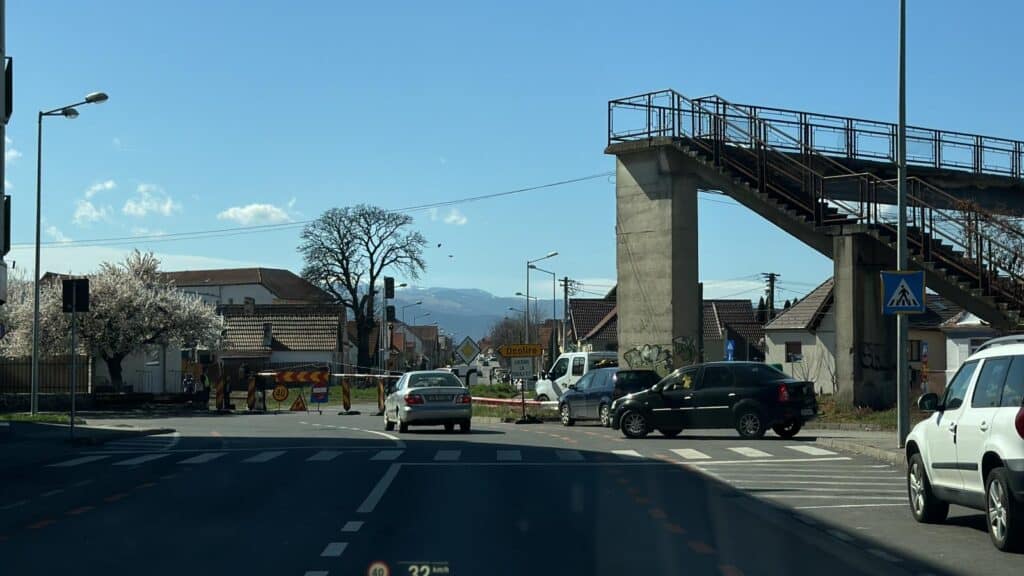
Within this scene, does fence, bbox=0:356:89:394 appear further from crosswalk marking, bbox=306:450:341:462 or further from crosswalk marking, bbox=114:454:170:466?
crosswalk marking, bbox=306:450:341:462

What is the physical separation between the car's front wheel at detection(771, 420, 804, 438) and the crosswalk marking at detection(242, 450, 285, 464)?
35.1 ft

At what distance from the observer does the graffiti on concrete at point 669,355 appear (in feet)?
134

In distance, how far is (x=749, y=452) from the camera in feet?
75.3

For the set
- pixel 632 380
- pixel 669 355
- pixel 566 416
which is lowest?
pixel 566 416

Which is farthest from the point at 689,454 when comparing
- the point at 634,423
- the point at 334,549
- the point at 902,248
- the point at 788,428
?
the point at 334,549

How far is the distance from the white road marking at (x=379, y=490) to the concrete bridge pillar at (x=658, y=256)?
22057mm

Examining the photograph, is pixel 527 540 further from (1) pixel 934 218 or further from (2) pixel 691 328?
(2) pixel 691 328

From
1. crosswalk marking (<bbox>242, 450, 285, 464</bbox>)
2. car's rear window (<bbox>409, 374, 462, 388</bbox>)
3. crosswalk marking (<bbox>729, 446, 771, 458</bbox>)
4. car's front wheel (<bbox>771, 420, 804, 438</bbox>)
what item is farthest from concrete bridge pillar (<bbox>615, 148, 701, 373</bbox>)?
crosswalk marking (<bbox>242, 450, 285, 464</bbox>)

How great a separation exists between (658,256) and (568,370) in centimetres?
495

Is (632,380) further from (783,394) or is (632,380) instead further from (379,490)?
(379,490)

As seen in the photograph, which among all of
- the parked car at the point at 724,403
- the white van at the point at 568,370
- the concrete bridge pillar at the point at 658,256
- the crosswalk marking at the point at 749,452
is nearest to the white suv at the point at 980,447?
the crosswalk marking at the point at 749,452

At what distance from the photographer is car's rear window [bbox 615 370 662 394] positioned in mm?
33125

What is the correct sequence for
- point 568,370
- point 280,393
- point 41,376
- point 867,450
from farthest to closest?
point 280,393 < point 41,376 < point 568,370 < point 867,450

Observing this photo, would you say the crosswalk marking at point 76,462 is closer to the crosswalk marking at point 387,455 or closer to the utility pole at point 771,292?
the crosswalk marking at point 387,455
